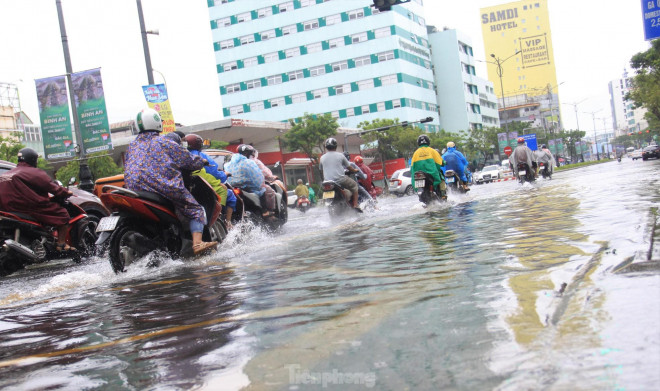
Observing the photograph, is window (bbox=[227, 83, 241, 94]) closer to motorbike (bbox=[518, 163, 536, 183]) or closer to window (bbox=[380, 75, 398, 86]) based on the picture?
window (bbox=[380, 75, 398, 86])

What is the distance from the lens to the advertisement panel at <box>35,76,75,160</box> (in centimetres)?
1739

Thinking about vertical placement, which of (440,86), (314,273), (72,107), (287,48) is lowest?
(314,273)

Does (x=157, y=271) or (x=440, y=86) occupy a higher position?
(x=440, y=86)

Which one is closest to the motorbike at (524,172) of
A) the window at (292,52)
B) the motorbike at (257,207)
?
the motorbike at (257,207)

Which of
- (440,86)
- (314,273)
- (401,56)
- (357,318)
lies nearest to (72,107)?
(314,273)

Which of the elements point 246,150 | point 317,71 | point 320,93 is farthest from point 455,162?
point 317,71

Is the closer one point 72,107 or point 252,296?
point 252,296

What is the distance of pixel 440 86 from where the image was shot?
86312 millimetres

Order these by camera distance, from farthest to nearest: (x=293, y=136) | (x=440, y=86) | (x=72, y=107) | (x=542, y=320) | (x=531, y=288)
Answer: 1. (x=440, y=86)
2. (x=293, y=136)
3. (x=72, y=107)
4. (x=531, y=288)
5. (x=542, y=320)

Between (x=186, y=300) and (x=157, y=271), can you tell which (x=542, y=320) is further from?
(x=157, y=271)

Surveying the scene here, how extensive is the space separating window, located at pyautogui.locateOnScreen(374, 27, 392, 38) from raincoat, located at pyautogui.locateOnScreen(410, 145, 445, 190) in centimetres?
6117

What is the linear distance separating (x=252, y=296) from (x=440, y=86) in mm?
84785

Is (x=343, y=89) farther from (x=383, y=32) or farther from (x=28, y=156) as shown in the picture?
(x=28, y=156)

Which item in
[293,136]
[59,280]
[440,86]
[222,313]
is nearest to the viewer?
[222,313]
